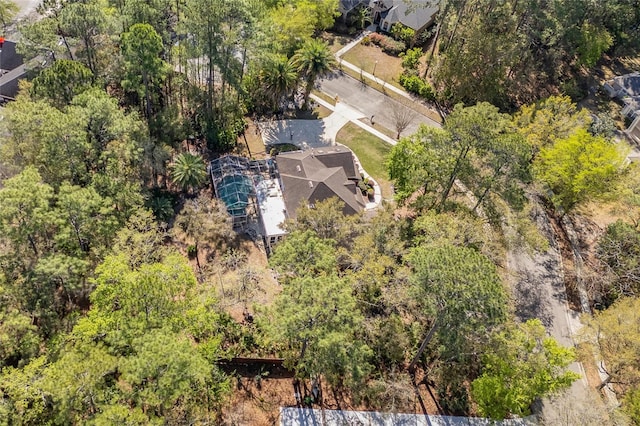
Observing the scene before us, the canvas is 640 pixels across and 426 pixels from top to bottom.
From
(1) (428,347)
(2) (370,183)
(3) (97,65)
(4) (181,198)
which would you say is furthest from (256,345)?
(3) (97,65)

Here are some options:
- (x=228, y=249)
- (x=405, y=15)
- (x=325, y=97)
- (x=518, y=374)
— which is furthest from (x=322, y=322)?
(x=405, y=15)

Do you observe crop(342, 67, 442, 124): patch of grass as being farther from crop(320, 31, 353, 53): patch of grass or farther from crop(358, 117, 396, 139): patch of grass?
crop(358, 117, 396, 139): patch of grass

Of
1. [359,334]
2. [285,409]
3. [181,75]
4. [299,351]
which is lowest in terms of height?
[285,409]

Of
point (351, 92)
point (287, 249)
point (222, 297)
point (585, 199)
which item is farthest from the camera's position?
point (351, 92)

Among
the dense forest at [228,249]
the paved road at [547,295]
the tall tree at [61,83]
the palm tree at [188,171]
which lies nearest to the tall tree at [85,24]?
the dense forest at [228,249]

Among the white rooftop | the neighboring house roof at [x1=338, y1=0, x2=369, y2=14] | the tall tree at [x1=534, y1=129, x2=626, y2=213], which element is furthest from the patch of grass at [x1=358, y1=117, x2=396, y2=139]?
the neighboring house roof at [x1=338, y1=0, x2=369, y2=14]

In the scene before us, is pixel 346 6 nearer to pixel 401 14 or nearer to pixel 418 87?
pixel 401 14

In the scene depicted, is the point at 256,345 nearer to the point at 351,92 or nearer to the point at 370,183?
the point at 370,183
